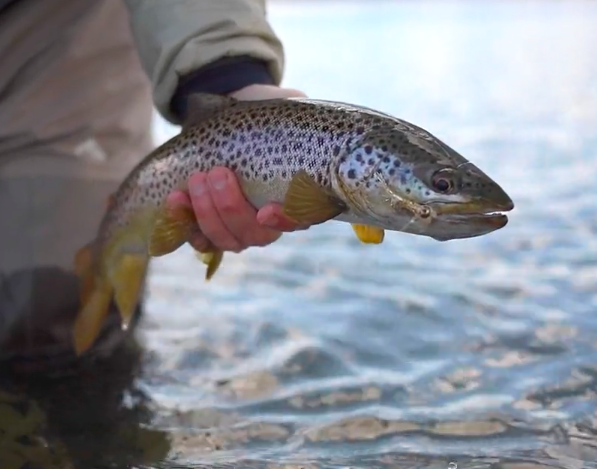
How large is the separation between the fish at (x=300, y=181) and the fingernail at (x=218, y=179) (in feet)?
0.12

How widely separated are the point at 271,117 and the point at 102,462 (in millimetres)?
973

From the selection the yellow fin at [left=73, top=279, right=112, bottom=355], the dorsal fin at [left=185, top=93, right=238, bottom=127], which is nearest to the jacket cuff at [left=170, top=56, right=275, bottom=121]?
the dorsal fin at [left=185, top=93, right=238, bottom=127]

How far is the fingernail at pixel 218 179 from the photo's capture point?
2414 mm

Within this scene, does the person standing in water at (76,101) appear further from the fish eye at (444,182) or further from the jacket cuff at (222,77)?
the fish eye at (444,182)

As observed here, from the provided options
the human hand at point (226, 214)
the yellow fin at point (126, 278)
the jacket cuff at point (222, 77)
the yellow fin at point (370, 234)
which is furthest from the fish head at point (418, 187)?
the yellow fin at point (126, 278)

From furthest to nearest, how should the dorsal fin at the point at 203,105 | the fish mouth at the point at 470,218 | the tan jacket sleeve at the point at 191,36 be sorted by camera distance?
the tan jacket sleeve at the point at 191,36 → the dorsal fin at the point at 203,105 → the fish mouth at the point at 470,218

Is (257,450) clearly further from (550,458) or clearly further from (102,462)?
(550,458)

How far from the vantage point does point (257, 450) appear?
2.54 meters

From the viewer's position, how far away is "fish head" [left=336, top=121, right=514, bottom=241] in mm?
2041

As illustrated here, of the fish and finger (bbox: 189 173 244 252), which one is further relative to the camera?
finger (bbox: 189 173 244 252)

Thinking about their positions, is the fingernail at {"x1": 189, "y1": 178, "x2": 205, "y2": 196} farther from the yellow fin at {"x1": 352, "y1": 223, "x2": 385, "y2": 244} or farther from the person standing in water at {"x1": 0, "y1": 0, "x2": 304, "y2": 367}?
the yellow fin at {"x1": 352, "y1": 223, "x2": 385, "y2": 244}

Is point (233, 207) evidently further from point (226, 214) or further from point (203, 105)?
point (203, 105)

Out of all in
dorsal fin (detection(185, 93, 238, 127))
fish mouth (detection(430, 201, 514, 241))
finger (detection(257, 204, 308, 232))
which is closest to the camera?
fish mouth (detection(430, 201, 514, 241))

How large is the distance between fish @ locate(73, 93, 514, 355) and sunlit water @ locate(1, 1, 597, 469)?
1.46ft
